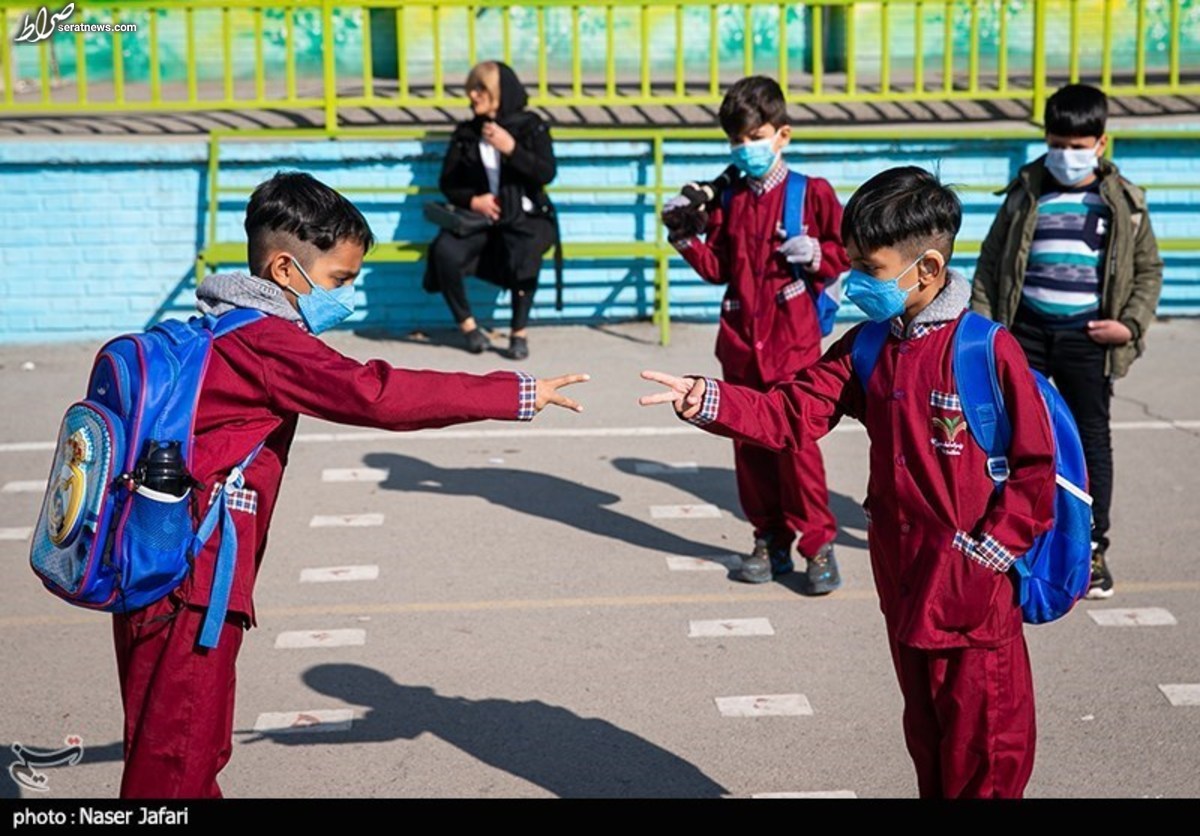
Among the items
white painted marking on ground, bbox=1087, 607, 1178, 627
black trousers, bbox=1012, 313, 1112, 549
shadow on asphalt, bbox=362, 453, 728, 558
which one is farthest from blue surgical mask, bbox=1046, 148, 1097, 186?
shadow on asphalt, bbox=362, 453, 728, 558

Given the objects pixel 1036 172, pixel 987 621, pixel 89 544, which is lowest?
pixel 987 621

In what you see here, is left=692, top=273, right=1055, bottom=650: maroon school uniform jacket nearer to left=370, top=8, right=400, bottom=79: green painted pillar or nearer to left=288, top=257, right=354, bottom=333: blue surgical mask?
left=288, top=257, right=354, bottom=333: blue surgical mask

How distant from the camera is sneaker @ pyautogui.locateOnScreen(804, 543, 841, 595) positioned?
21.7 feet

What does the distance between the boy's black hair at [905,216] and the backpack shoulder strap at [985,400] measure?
0.80ft

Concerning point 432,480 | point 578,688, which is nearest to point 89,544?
point 578,688

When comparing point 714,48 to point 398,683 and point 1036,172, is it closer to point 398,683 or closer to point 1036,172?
point 1036,172

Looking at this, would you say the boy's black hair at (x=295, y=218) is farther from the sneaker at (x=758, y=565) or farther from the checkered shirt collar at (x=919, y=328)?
the sneaker at (x=758, y=565)

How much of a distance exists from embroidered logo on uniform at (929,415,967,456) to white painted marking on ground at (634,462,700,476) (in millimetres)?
4450

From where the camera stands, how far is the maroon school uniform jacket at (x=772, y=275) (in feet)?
21.6

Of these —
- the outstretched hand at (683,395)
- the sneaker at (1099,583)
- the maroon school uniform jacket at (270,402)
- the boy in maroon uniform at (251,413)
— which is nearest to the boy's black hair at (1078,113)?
the sneaker at (1099,583)

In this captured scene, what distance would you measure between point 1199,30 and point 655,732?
450 inches

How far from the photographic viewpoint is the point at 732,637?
6.20m

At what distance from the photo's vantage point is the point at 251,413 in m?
3.88

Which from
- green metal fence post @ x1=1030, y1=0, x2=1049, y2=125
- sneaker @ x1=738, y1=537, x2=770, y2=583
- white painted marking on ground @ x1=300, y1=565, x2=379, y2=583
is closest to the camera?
sneaker @ x1=738, y1=537, x2=770, y2=583
